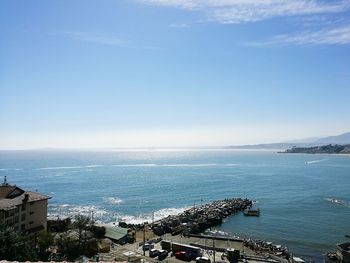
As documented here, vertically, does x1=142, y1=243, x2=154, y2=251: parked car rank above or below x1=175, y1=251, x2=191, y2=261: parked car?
above

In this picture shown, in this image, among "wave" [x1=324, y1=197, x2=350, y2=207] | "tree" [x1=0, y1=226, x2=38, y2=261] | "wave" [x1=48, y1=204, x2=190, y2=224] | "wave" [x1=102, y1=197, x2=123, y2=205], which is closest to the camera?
"tree" [x1=0, y1=226, x2=38, y2=261]

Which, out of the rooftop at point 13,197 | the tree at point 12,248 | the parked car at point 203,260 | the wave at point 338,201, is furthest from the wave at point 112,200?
the tree at point 12,248

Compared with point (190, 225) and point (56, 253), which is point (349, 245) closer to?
point (190, 225)

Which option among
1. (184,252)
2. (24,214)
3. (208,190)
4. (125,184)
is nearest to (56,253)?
(24,214)

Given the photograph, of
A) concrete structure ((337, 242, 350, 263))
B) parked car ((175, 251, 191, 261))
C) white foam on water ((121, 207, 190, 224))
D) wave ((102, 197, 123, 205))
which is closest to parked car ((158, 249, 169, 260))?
parked car ((175, 251, 191, 261))

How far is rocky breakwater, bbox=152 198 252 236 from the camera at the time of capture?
51.2 meters

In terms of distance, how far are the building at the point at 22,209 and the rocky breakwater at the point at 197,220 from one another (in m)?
17.7

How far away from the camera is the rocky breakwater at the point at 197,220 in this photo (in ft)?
168

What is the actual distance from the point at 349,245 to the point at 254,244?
9873 mm

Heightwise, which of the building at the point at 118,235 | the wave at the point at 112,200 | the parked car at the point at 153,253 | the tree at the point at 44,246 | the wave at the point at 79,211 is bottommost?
the wave at the point at 79,211

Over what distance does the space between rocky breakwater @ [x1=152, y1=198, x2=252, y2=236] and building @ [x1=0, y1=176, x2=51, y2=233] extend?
17678 millimetres

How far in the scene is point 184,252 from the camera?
37281 mm

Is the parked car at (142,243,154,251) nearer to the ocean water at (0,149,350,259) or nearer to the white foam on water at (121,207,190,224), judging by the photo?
the ocean water at (0,149,350,259)

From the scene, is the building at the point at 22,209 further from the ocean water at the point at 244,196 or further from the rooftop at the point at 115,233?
the ocean water at the point at 244,196
